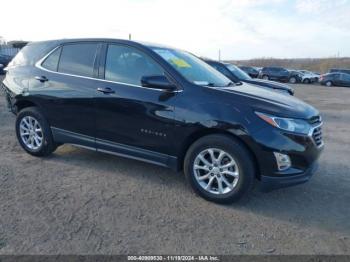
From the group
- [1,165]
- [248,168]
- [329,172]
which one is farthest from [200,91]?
[1,165]

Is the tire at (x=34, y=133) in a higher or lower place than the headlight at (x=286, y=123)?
lower

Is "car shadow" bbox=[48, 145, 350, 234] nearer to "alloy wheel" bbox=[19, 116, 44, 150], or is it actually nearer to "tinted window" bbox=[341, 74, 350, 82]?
"alloy wheel" bbox=[19, 116, 44, 150]

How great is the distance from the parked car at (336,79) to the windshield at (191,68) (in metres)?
29.1

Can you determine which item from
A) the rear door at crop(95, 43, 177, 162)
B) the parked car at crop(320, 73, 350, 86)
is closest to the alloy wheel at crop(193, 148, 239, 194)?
the rear door at crop(95, 43, 177, 162)

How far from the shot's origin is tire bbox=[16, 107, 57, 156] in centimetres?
518

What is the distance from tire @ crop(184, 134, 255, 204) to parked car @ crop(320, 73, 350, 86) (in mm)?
30182

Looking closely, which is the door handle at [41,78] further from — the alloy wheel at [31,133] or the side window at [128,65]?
the side window at [128,65]

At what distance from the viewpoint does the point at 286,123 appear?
12.2 feet

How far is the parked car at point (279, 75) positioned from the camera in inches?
1339

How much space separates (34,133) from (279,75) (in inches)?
1250

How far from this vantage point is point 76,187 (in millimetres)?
4285

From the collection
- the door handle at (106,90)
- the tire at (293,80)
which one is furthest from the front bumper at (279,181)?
the tire at (293,80)

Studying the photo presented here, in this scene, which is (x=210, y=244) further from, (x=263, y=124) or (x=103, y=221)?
(x=263, y=124)

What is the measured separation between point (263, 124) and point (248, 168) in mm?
503
